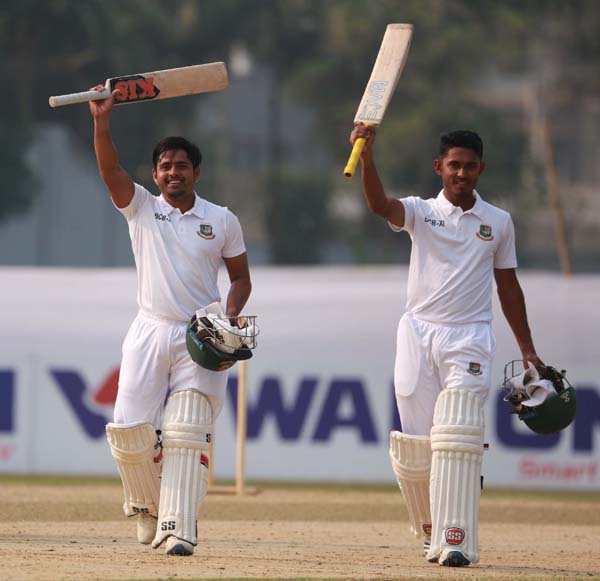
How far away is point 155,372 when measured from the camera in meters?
6.89

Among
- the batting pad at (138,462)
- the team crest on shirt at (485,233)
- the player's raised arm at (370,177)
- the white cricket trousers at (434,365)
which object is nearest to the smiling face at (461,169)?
the team crest on shirt at (485,233)

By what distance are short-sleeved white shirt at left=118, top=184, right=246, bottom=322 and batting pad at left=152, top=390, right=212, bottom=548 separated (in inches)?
15.8

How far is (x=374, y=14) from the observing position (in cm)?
4044

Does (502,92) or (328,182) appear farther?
(502,92)

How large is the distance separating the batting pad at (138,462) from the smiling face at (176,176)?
1008 mm

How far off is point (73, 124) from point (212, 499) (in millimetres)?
27587

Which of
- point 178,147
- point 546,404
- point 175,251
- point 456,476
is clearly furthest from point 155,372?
point 546,404

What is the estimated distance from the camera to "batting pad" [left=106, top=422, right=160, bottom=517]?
687cm

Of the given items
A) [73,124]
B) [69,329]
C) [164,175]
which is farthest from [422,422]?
[73,124]

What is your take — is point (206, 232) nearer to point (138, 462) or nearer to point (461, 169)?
point (138, 462)

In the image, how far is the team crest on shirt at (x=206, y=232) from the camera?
22.8 feet

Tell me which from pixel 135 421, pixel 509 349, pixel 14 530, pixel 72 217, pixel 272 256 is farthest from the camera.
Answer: pixel 72 217

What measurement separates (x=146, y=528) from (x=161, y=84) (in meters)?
2.01

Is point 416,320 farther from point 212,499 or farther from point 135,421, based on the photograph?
point 212,499
